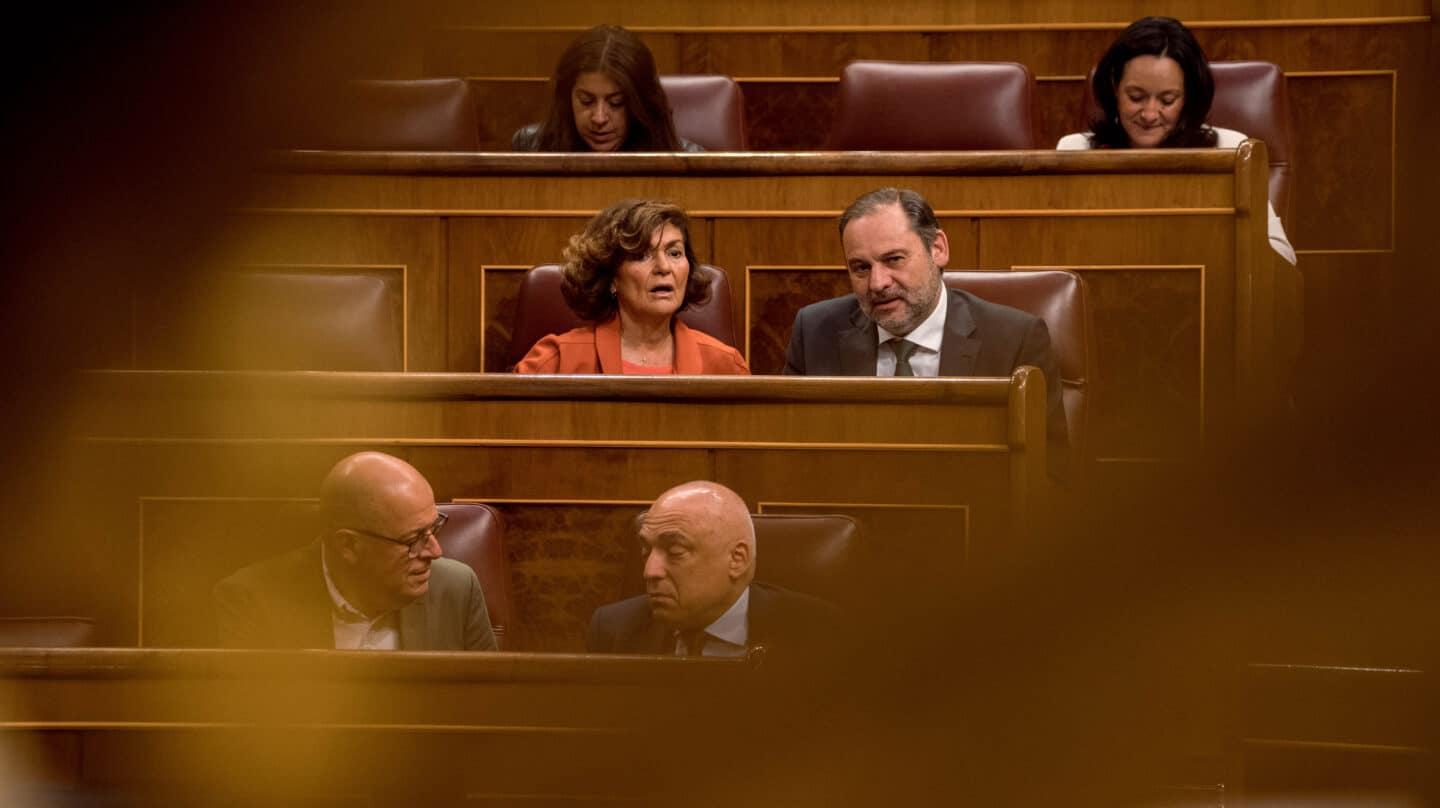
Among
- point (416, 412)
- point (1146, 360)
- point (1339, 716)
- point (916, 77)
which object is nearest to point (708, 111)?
point (916, 77)

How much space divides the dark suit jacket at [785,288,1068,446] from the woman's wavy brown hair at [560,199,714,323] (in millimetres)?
134

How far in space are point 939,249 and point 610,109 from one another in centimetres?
47

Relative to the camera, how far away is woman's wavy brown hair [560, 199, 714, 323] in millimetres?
1602

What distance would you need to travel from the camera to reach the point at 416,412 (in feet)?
4.27

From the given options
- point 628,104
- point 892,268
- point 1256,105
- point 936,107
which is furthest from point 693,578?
point 1256,105

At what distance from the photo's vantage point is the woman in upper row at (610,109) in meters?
1.83

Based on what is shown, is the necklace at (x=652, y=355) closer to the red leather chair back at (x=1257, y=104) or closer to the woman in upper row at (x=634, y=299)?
the woman in upper row at (x=634, y=299)

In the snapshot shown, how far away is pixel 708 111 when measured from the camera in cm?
213

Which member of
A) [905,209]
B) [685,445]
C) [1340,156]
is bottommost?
[685,445]

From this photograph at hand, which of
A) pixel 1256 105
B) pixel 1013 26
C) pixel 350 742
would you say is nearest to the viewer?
pixel 350 742

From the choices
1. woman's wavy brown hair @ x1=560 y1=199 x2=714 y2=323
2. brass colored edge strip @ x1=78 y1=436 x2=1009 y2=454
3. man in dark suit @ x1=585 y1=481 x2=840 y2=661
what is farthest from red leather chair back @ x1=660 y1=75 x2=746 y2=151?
man in dark suit @ x1=585 y1=481 x2=840 y2=661

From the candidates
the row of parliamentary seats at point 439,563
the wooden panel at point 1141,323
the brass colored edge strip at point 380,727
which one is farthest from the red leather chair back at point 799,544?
the brass colored edge strip at point 380,727

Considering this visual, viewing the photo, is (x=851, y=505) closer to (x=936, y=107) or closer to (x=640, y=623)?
(x=640, y=623)

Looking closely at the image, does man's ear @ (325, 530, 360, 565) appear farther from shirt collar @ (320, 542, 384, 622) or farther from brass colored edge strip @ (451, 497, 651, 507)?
brass colored edge strip @ (451, 497, 651, 507)
